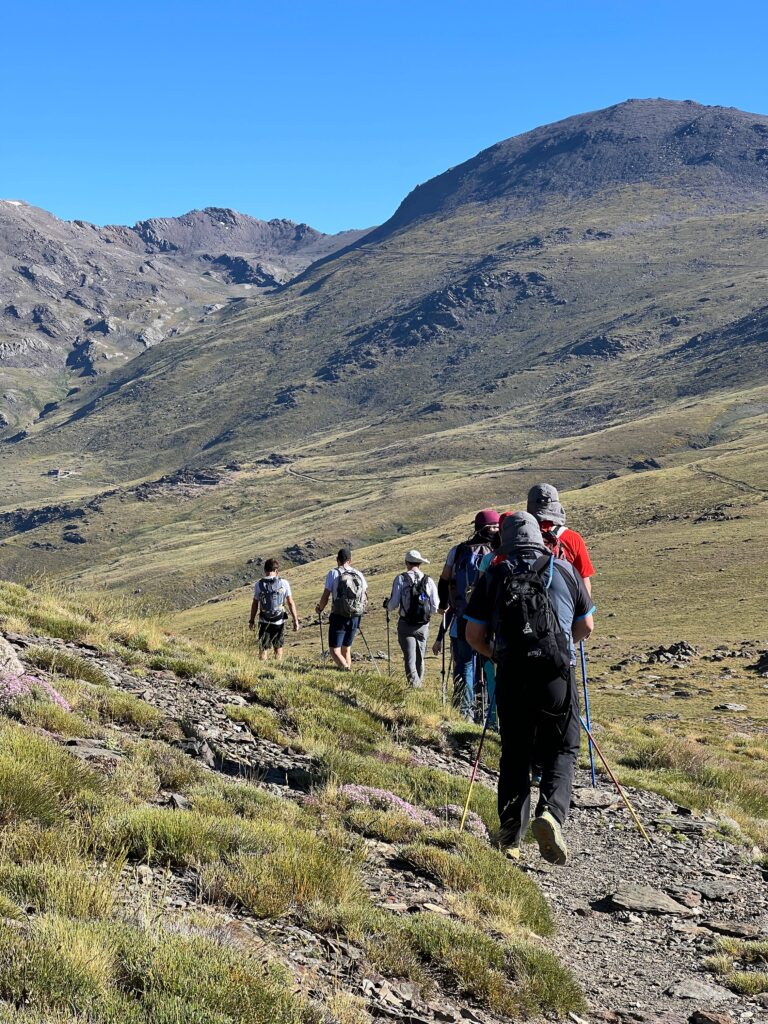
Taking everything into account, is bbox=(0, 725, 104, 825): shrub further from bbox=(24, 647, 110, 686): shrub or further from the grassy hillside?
bbox=(24, 647, 110, 686): shrub

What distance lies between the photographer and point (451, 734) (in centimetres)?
1176

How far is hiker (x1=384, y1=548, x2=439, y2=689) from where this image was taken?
1413 centimetres

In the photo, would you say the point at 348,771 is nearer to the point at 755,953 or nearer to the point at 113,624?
the point at 755,953

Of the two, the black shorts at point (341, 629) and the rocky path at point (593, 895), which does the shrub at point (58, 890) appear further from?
the black shorts at point (341, 629)

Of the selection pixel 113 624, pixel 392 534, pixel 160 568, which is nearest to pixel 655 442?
pixel 392 534

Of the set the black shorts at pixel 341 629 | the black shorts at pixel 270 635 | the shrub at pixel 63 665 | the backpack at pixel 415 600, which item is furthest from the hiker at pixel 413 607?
the shrub at pixel 63 665

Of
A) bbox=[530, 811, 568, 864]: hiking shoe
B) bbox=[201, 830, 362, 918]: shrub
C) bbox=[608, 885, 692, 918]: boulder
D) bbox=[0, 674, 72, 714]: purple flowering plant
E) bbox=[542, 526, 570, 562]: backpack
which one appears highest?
bbox=[542, 526, 570, 562]: backpack

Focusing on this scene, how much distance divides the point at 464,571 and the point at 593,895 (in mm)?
5480

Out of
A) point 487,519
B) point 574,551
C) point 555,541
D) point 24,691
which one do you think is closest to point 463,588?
point 487,519

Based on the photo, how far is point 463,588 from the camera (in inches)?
482

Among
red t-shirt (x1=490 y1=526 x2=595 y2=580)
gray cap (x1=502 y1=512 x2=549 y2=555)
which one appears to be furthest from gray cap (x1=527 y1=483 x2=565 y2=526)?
gray cap (x1=502 y1=512 x2=549 y2=555)

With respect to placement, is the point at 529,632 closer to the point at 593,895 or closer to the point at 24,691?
the point at 593,895

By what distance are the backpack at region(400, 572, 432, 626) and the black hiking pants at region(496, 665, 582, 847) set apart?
7113 millimetres

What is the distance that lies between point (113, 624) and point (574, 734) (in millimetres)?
8361
